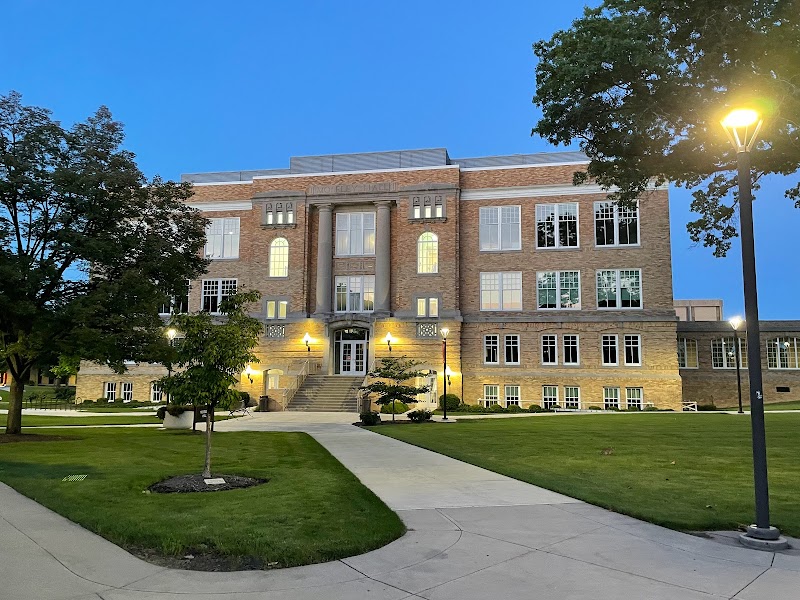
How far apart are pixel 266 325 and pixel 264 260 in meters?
4.71

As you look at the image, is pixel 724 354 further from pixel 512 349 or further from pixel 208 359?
pixel 208 359

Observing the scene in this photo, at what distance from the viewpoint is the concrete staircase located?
3597 cm

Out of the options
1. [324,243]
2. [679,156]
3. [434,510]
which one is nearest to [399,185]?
[324,243]

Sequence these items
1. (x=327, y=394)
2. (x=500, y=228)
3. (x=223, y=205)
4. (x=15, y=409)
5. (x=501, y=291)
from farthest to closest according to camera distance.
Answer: (x=223, y=205) < (x=500, y=228) < (x=501, y=291) < (x=327, y=394) < (x=15, y=409)

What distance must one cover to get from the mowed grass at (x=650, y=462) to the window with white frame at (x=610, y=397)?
13.9 m

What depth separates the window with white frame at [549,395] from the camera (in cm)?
3909

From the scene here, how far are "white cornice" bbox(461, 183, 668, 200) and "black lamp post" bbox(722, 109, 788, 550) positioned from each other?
3303cm

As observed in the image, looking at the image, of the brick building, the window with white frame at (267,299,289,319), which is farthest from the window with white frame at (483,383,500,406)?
the window with white frame at (267,299,289,319)

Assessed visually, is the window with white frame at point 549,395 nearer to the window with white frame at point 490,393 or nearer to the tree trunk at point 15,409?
the window with white frame at point 490,393

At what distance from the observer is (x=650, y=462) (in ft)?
43.7

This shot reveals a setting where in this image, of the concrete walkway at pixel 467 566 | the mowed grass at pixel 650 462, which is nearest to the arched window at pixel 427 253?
the mowed grass at pixel 650 462

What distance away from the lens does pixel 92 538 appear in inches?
273

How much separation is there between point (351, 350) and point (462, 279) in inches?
A: 359

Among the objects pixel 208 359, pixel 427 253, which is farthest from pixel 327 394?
pixel 208 359
